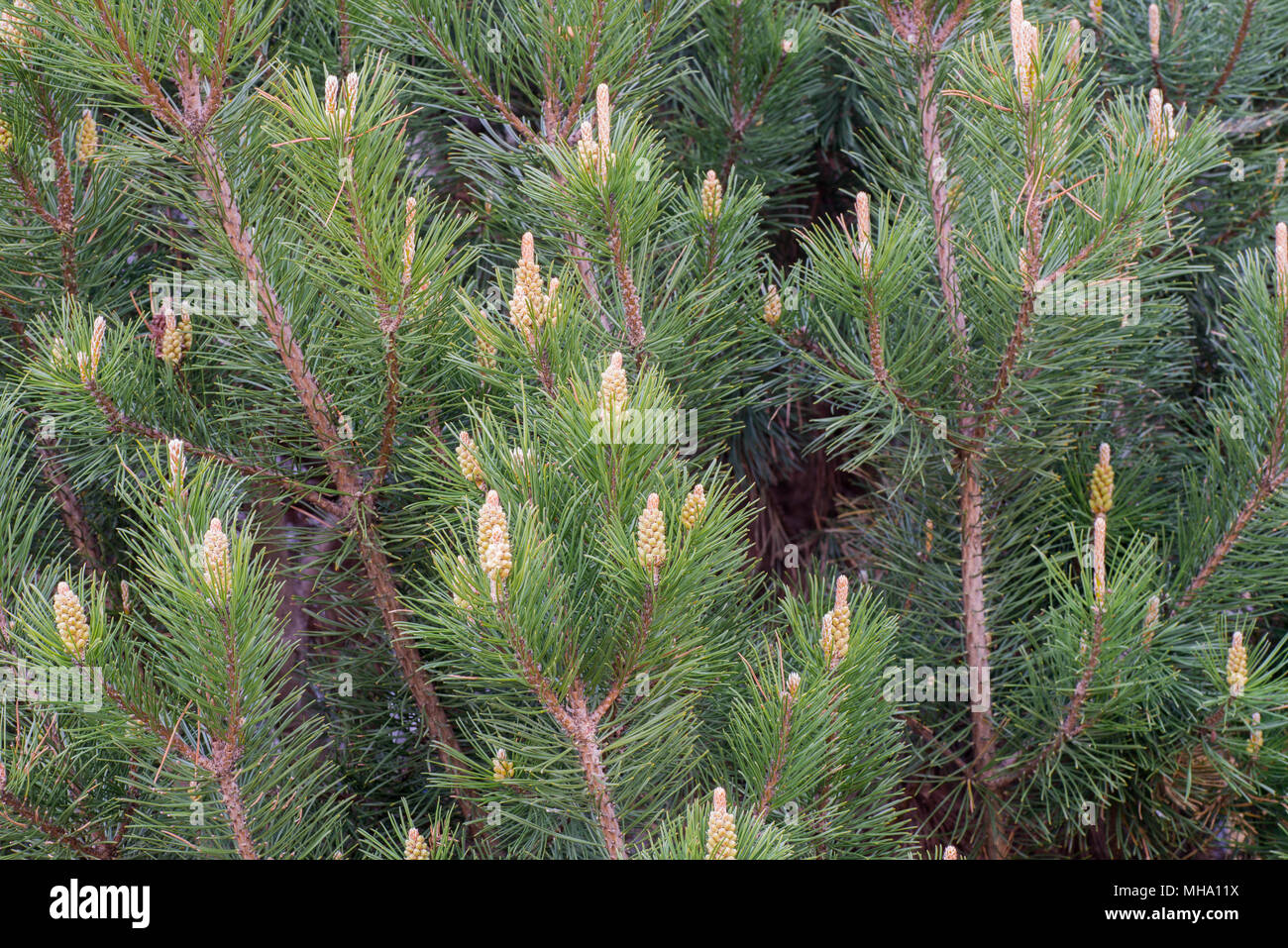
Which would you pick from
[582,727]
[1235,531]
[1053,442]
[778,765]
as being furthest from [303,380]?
[1235,531]

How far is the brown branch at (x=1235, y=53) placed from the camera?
132 centimetres

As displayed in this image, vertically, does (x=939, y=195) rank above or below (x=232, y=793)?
above

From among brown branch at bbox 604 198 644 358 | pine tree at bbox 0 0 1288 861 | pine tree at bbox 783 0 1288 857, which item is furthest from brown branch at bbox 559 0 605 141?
pine tree at bbox 783 0 1288 857

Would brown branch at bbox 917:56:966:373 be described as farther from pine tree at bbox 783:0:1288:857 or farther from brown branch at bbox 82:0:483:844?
brown branch at bbox 82:0:483:844

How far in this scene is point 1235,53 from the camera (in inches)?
52.4

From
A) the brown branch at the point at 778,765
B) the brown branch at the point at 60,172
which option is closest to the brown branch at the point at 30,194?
the brown branch at the point at 60,172

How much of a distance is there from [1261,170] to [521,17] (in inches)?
37.4

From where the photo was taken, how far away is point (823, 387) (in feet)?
3.54

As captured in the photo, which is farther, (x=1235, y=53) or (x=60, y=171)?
(x=1235, y=53)

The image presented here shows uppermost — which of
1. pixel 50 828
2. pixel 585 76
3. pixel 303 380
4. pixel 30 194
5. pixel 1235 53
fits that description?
pixel 1235 53

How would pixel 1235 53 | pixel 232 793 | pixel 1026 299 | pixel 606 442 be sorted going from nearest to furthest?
pixel 606 442
pixel 232 793
pixel 1026 299
pixel 1235 53

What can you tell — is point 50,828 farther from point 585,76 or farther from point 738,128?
point 738,128

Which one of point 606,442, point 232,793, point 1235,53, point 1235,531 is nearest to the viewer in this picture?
point 606,442

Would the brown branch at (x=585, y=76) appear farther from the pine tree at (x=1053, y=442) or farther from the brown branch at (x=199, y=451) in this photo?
the brown branch at (x=199, y=451)
